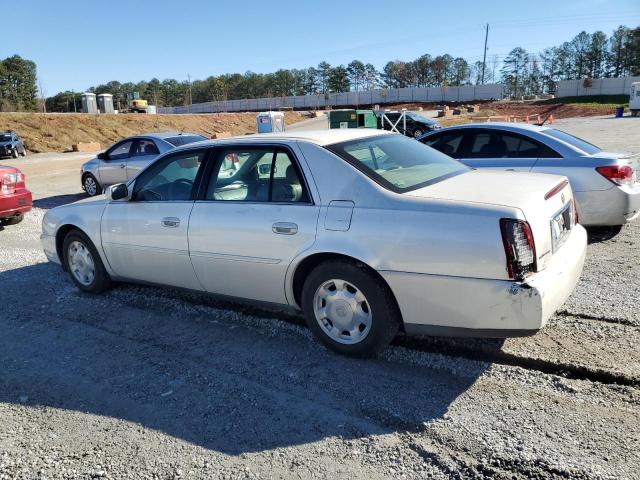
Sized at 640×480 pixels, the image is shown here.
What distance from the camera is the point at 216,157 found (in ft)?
14.9

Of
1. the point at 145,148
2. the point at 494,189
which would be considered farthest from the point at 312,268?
the point at 145,148

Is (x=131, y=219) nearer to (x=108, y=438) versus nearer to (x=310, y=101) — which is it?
(x=108, y=438)

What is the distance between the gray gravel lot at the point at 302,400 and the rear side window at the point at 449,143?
123 inches

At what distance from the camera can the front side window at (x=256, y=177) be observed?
4.01 metres

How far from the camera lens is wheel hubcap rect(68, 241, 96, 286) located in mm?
5559

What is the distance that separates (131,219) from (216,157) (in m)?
1.12

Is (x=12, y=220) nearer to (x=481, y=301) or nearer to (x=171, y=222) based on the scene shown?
(x=171, y=222)

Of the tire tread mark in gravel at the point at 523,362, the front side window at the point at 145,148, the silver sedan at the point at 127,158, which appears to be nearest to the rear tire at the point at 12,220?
the silver sedan at the point at 127,158

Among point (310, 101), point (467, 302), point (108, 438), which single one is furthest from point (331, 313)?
point (310, 101)

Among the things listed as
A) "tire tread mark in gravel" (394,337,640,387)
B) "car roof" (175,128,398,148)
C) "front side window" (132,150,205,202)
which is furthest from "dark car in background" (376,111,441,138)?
"tire tread mark in gravel" (394,337,640,387)

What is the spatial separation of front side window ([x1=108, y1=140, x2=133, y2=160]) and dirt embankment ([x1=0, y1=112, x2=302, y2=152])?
933 inches

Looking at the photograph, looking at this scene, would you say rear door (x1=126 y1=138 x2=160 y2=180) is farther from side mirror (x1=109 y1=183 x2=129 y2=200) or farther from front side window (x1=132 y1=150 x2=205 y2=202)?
front side window (x1=132 y1=150 x2=205 y2=202)

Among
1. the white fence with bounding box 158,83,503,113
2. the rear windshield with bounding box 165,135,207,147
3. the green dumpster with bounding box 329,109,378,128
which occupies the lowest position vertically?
the rear windshield with bounding box 165,135,207,147

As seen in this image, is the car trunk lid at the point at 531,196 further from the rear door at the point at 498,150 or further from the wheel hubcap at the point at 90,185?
the wheel hubcap at the point at 90,185
